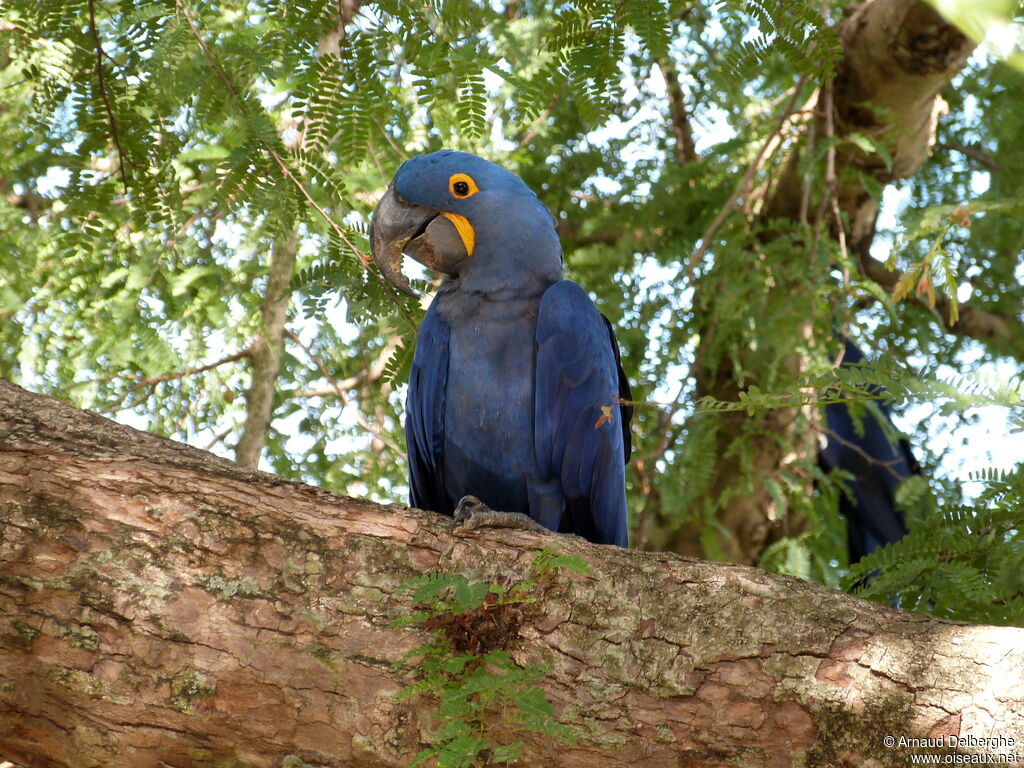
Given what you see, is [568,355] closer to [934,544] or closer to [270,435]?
[934,544]

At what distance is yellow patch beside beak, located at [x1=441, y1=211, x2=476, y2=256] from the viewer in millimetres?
3363

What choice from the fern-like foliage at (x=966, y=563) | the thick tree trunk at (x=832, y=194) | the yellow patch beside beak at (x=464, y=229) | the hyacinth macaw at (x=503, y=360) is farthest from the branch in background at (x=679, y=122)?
the fern-like foliage at (x=966, y=563)

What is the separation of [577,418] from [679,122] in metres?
3.12

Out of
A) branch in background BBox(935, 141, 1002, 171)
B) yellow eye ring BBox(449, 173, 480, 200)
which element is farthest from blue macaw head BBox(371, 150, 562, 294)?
branch in background BBox(935, 141, 1002, 171)

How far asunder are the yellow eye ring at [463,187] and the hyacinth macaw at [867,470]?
212 centimetres

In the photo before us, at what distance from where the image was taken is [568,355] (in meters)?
→ 3.15

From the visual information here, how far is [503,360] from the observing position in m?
3.25

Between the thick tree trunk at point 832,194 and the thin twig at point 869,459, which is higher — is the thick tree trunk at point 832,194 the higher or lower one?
the higher one

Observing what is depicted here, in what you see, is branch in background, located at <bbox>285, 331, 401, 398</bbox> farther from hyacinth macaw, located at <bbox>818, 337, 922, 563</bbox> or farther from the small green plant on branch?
the small green plant on branch

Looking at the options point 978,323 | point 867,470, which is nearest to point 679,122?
point 978,323

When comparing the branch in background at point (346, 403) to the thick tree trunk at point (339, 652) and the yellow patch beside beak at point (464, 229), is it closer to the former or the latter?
the yellow patch beside beak at point (464, 229)

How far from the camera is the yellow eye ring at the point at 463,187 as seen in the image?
3.35 metres

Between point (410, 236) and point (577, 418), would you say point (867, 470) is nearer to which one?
point (577, 418)

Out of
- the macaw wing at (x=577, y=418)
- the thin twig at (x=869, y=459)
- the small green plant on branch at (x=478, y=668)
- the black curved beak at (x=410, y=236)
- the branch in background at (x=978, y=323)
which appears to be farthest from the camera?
the branch in background at (x=978, y=323)
